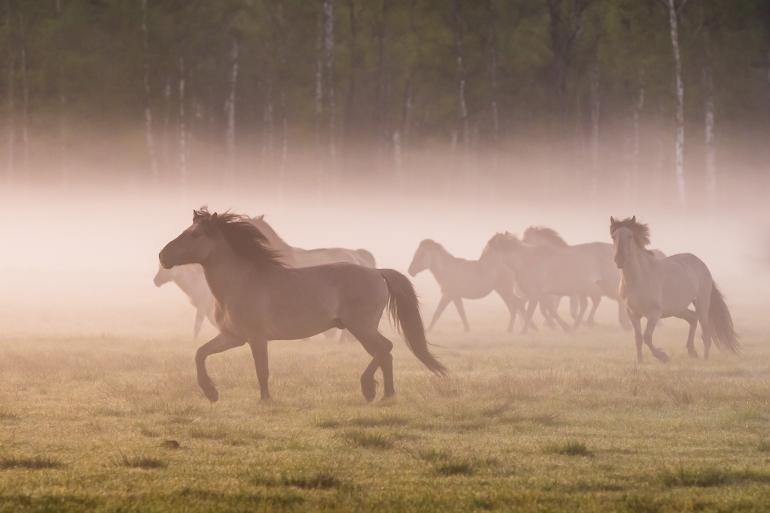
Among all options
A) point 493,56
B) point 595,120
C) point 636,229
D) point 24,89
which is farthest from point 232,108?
point 636,229

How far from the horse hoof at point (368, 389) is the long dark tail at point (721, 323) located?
8646 mm

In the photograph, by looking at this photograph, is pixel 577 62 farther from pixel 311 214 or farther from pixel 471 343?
pixel 471 343

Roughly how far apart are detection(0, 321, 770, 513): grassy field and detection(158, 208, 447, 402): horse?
71 cm

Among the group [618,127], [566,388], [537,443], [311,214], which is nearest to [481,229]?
[311,214]

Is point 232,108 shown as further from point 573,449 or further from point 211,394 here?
point 573,449

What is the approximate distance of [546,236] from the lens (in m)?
30.5

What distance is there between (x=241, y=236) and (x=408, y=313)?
209 centimetres

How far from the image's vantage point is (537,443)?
11969mm

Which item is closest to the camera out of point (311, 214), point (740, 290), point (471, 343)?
point (471, 343)

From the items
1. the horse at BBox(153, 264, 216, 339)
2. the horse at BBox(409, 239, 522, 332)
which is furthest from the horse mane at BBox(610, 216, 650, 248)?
the horse at BBox(409, 239, 522, 332)

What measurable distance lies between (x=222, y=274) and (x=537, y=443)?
5109 millimetres

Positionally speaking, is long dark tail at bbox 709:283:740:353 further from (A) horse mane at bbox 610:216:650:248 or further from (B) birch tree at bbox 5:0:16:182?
(B) birch tree at bbox 5:0:16:182

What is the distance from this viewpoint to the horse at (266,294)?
15.6 meters

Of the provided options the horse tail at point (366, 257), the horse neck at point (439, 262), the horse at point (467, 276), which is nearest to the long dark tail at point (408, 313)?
the horse tail at point (366, 257)
